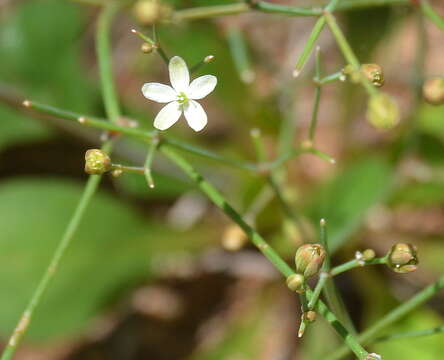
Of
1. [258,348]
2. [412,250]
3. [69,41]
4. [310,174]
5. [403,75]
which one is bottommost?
[412,250]

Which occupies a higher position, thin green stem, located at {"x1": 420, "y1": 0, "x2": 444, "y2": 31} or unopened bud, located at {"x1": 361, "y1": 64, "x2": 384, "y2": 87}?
thin green stem, located at {"x1": 420, "y1": 0, "x2": 444, "y2": 31}

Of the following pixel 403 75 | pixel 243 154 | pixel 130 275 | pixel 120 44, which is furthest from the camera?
pixel 120 44

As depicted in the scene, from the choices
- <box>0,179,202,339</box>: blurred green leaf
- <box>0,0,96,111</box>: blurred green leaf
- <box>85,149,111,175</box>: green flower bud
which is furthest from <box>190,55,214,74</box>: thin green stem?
<box>0,0,96,111</box>: blurred green leaf

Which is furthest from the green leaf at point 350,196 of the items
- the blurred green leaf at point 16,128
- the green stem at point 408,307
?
the blurred green leaf at point 16,128

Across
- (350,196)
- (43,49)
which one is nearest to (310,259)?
(350,196)

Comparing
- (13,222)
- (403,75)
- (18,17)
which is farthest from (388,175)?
(18,17)

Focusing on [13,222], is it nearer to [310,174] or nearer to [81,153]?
[81,153]

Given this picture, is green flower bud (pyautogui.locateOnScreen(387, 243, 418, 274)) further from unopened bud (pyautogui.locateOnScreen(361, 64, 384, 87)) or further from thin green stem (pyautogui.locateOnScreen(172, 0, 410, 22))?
thin green stem (pyautogui.locateOnScreen(172, 0, 410, 22))
